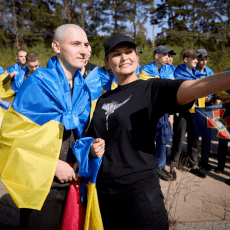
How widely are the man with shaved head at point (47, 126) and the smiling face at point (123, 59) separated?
429 mm

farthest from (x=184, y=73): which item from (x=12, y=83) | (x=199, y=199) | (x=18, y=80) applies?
(x=12, y=83)

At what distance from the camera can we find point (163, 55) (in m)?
4.21

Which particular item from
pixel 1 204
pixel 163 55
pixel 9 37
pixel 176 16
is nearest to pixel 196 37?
pixel 176 16

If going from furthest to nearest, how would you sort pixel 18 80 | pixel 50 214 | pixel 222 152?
pixel 18 80 → pixel 222 152 → pixel 50 214

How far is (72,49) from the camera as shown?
6.44 ft

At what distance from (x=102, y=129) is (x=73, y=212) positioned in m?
0.74

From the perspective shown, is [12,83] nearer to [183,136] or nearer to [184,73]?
[184,73]

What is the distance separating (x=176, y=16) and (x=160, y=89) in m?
31.1

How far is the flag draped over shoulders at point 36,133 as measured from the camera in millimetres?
1641

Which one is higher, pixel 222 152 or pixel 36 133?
pixel 36 133

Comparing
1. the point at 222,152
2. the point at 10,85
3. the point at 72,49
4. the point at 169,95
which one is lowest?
the point at 222,152

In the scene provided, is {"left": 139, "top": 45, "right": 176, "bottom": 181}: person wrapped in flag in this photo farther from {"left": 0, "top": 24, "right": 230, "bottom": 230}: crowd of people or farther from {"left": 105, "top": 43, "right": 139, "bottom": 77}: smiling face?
{"left": 105, "top": 43, "right": 139, "bottom": 77}: smiling face

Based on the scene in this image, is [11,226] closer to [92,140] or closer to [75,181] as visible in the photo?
[75,181]

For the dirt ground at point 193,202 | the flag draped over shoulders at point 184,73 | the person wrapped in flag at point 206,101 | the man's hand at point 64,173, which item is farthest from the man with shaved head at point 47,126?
the person wrapped in flag at point 206,101
